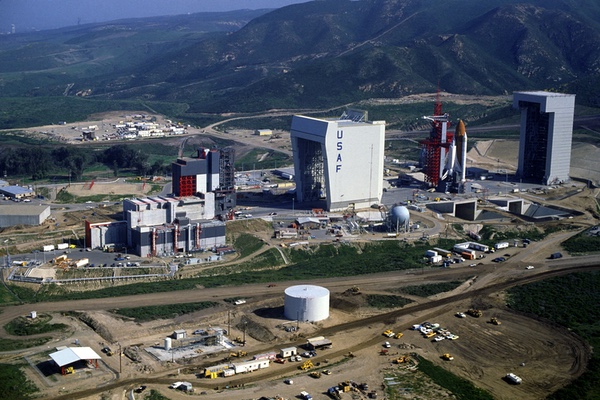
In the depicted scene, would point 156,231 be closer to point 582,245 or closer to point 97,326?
point 97,326

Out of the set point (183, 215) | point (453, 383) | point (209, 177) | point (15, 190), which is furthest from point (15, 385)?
point (15, 190)

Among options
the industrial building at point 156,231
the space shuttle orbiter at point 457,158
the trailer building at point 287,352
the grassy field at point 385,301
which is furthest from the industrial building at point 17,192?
the trailer building at point 287,352

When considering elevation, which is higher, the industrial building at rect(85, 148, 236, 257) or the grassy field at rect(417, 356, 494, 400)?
the industrial building at rect(85, 148, 236, 257)

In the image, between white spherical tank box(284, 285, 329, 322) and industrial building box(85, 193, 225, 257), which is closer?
white spherical tank box(284, 285, 329, 322)

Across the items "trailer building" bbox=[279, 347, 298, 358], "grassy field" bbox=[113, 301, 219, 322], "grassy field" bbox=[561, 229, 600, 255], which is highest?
"grassy field" bbox=[561, 229, 600, 255]

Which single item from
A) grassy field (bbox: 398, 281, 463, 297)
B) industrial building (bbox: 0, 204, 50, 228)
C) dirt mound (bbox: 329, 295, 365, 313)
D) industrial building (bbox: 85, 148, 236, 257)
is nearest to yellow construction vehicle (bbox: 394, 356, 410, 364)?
dirt mound (bbox: 329, 295, 365, 313)

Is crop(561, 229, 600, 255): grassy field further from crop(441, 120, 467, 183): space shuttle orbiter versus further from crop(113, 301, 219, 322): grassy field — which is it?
crop(113, 301, 219, 322): grassy field
